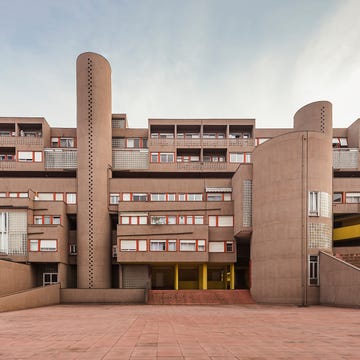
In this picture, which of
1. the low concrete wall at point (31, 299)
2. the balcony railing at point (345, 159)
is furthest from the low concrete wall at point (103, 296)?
the balcony railing at point (345, 159)

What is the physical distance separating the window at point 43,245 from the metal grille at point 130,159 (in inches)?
459

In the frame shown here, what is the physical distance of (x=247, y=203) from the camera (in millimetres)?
29312

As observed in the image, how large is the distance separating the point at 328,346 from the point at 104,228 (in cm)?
2852

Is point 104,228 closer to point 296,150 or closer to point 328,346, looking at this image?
point 296,150

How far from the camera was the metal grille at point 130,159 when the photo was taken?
123 ft

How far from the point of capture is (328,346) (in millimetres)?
8312

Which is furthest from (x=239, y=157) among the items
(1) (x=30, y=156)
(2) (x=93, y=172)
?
(1) (x=30, y=156)

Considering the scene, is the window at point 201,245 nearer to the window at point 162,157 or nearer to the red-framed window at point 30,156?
the window at point 162,157

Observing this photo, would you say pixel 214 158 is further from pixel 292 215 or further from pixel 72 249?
pixel 72 249

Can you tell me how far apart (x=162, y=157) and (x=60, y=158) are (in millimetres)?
12857

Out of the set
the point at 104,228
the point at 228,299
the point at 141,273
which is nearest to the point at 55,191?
the point at 104,228

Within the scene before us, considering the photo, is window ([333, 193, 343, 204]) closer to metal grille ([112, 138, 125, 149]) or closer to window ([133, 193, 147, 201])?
window ([133, 193, 147, 201])

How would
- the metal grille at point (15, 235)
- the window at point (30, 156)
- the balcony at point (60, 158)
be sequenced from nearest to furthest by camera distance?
1. the metal grille at point (15, 235)
2. the balcony at point (60, 158)
3. the window at point (30, 156)

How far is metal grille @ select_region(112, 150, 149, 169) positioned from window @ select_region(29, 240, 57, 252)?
1166cm
